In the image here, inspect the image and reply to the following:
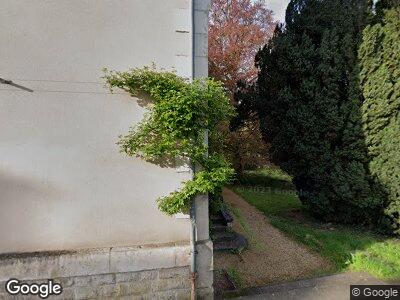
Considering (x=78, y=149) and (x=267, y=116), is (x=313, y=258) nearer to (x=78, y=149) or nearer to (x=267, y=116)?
(x=267, y=116)

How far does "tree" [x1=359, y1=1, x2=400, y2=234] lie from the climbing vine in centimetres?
452

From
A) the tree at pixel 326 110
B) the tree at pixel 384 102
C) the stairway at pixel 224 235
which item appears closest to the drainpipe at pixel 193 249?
the stairway at pixel 224 235

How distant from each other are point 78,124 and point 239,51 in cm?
1071

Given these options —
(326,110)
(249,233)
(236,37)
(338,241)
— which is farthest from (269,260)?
(236,37)

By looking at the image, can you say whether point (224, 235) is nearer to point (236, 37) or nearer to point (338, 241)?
point (338, 241)

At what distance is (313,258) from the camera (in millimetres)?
5617

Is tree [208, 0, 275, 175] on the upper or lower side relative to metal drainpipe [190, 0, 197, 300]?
upper

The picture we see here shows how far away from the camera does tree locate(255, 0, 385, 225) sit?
22.7ft

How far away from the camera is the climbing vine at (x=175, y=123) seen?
376 centimetres

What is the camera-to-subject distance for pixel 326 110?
23.2 feet

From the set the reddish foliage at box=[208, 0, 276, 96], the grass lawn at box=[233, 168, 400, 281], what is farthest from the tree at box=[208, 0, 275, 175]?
the grass lawn at box=[233, 168, 400, 281]

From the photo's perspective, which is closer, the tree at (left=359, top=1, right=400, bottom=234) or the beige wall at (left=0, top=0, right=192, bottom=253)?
the beige wall at (left=0, top=0, right=192, bottom=253)

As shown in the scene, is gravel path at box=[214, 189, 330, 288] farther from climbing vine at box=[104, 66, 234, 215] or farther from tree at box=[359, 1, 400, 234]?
tree at box=[359, 1, 400, 234]

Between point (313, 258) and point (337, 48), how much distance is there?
4880mm
